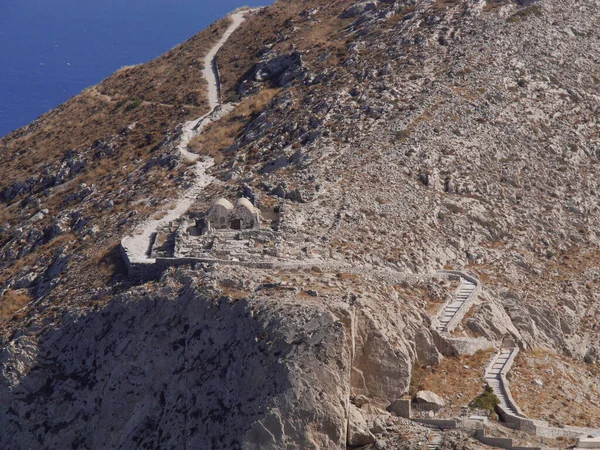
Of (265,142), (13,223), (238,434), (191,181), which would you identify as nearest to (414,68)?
(265,142)

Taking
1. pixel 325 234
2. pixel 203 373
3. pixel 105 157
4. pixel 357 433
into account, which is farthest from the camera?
pixel 105 157

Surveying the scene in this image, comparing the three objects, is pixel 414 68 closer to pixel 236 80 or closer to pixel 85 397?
pixel 236 80

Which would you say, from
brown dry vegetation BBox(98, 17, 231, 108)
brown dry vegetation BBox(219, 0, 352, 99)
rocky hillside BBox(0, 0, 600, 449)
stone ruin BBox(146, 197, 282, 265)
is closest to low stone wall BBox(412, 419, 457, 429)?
rocky hillside BBox(0, 0, 600, 449)

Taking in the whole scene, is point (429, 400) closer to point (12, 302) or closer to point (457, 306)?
point (457, 306)

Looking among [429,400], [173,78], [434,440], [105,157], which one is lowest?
[173,78]

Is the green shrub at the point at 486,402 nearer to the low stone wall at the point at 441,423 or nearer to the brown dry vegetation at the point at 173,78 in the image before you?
the low stone wall at the point at 441,423

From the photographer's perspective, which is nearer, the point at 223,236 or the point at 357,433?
the point at 357,433

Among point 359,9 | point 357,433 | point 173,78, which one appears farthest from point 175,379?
point 173,78
